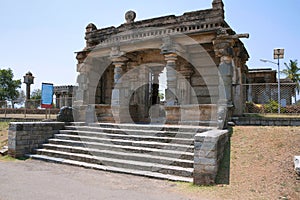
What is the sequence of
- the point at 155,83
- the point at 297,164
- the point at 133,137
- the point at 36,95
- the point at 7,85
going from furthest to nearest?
1. the point at 36,95
2. the point at 7,85
3. the point at 155,83
4. the point at 133,137
5. the point at 297,164

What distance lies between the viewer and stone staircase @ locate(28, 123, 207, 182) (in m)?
6.38

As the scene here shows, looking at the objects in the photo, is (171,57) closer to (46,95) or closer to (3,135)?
(46,95)

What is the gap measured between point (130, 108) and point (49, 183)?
23.2ft

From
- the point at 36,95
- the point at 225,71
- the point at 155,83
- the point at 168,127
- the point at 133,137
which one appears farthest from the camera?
the point at 36,95

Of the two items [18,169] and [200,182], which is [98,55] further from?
[200,182]

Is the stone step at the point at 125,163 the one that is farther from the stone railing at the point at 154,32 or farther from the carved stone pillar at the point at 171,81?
the stone railing at the point at 154,32

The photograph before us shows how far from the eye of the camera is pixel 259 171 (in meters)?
5.46

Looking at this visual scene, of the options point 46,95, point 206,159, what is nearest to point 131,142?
point 206,159

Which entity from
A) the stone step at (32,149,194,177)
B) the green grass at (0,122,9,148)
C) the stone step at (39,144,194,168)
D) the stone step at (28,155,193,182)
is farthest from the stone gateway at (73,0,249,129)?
the green grass at (0,122,9,148)

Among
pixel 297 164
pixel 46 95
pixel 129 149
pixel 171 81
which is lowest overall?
pixel 129 149

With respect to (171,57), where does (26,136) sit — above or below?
below

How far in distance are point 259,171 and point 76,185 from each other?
4072 mm

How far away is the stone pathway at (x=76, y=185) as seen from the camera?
4.74 m

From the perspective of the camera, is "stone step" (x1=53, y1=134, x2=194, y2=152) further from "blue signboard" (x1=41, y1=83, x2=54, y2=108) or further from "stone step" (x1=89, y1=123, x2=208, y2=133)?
"blue signboard" (x1=41, y1=83, x2=54, y2=108)
